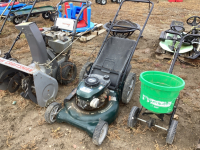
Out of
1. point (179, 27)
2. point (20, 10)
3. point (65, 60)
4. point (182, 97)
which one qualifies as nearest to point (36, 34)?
point (65, 60)

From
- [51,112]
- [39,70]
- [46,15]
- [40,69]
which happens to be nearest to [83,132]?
[51,112]

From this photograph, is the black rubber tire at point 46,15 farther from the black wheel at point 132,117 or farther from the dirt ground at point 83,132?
the black wheel at point 132,117

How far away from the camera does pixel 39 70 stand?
2.72 m

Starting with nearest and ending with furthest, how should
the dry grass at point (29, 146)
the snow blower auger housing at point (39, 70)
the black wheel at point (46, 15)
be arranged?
1. the dry grass at point (29, 146)
2. the snow blower auger housing at point (39, 70)
3. the black wheel at point (46, 15)

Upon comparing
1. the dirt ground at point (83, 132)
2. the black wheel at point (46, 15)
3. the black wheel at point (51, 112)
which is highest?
the black wheel at point (51, 112)

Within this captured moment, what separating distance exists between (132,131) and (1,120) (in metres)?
1.98

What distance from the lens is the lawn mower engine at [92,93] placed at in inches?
88.1

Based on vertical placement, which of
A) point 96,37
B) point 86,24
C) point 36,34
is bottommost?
point 96,37

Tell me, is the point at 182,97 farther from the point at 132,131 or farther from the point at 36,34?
the point at 36,34

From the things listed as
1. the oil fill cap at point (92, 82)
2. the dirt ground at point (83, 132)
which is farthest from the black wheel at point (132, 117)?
the oil fill cap at point (92, 82)

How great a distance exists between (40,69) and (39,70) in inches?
9.6

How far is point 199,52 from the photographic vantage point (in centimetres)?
423

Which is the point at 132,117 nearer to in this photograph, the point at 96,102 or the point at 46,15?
the point at 96,102

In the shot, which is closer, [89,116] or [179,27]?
[89,116]
